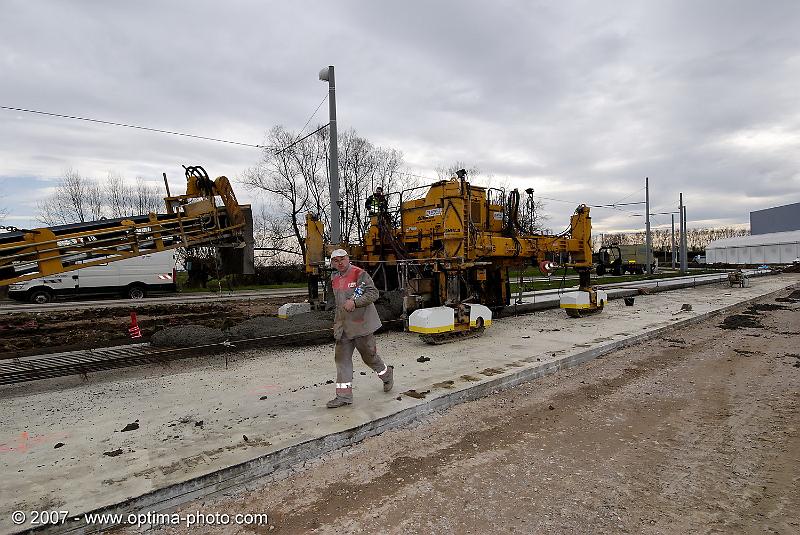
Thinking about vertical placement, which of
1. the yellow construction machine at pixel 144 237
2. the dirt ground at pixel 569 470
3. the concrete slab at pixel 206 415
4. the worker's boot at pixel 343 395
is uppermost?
the yellow construction machine at pixel 144 237

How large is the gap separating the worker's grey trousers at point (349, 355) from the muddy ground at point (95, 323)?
6.17 m

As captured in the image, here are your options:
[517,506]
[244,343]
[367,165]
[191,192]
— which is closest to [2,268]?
[191,192]

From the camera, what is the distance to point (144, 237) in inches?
266

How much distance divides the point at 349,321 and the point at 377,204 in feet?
20.8

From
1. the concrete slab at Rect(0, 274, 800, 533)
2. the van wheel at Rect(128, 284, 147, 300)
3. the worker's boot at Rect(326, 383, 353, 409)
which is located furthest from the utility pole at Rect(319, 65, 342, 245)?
the van wheel at Rect(128, 284, 147, 300)

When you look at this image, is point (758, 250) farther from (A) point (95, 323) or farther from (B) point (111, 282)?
(A) point (95, 323)

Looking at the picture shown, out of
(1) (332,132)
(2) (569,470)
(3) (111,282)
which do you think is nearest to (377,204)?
(1) (332,132)

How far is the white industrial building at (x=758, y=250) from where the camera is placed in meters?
59.0

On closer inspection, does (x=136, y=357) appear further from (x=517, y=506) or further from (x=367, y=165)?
(x=367, y=165)

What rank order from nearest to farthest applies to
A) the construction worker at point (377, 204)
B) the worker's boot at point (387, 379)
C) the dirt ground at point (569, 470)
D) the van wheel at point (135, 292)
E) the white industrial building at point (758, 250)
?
the dirt ground at point (569, 470)
the worker's boot at point (387, 379)
the construction worker at point (377, 204)
the van wheel at point (135, 292)
the white industrial building at point (758, 250)

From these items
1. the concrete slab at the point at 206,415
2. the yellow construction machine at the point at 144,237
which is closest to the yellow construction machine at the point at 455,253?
the concrete slab at the point at 206,415

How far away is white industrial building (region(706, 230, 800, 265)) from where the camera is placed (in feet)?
194

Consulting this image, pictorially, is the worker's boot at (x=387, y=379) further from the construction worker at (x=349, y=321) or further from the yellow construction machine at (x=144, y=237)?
the yellow construction machine at (x=144, y=237)

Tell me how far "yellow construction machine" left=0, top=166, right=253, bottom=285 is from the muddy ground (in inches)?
135
